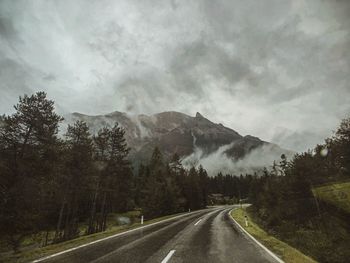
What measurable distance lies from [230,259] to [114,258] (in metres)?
3.80

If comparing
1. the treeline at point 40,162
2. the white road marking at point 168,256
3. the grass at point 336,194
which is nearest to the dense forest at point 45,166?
the treeline at point 40,162

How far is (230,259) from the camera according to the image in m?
7.86

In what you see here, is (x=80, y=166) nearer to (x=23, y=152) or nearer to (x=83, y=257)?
(x=23, y=152)

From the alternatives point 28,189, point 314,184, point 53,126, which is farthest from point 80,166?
point 314,184

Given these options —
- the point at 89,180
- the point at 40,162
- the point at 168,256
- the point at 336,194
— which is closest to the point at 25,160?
the point at 40,162

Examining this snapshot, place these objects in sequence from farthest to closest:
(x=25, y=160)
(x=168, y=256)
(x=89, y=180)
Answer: (x=89, y=180) < (x=25, y=160) < (x=168, y=256)

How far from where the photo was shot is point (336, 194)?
3052 centimetres

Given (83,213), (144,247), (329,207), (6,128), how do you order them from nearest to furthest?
(144,247) → (6,128) → (329,207) → (83,213)

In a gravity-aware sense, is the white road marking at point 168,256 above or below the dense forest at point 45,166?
below

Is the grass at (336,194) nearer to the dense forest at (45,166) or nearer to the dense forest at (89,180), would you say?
the dense forest at (89,180)

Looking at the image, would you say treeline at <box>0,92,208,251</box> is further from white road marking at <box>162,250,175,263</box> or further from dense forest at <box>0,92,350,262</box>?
white road marking at <box>162,250,175,263</box>

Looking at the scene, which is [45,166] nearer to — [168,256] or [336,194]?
[168,256]

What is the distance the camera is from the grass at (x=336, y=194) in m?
27.9

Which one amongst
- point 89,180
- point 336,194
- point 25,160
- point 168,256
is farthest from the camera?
point 336,194
